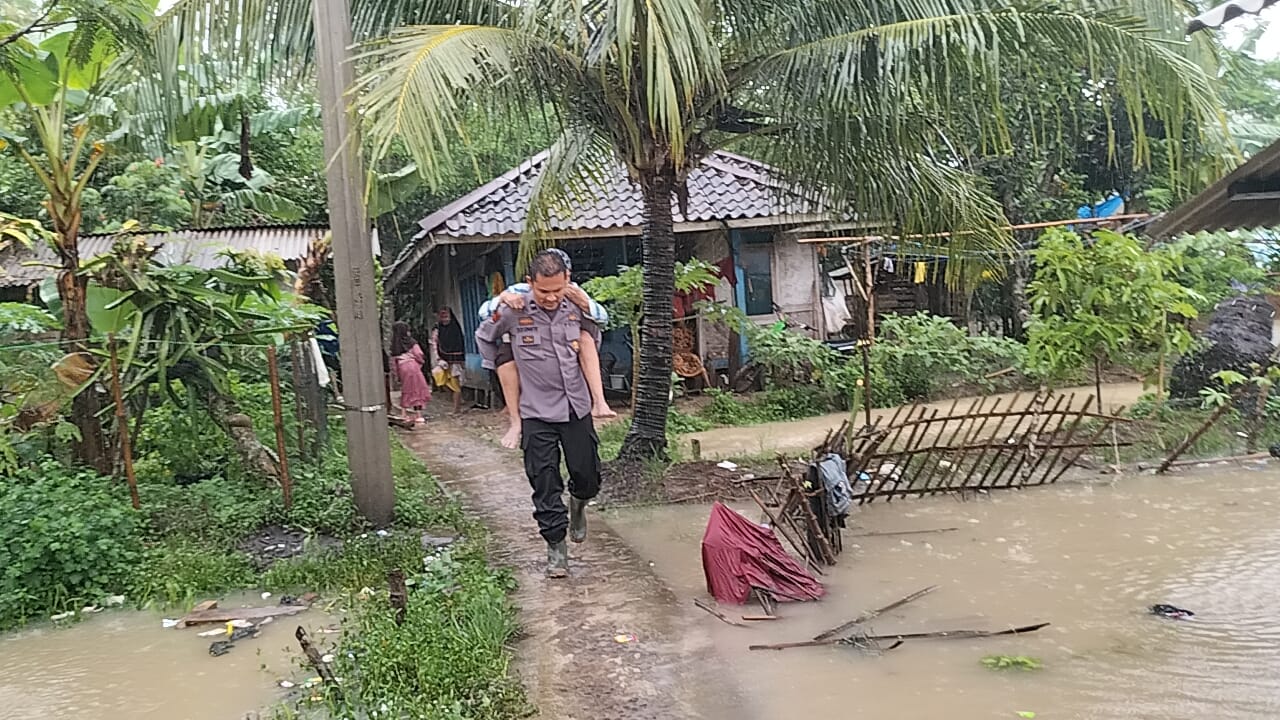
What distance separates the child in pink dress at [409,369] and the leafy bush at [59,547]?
662 centimetres

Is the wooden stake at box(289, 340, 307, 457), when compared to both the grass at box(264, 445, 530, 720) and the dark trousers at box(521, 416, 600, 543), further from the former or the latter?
the dark trousers at box(521, 416, 600, 543)

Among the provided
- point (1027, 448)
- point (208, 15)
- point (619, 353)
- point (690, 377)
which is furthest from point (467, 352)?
point (1027, 448)

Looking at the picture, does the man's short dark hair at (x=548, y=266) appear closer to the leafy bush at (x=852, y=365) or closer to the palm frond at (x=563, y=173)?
the palm frond at (x=563, y=173)

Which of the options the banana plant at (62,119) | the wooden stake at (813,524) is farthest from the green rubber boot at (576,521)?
the banana plant at (62,119)

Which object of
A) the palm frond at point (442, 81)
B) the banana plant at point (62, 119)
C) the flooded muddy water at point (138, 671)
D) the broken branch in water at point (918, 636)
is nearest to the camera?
the flooded muddy water at point (138, 671)

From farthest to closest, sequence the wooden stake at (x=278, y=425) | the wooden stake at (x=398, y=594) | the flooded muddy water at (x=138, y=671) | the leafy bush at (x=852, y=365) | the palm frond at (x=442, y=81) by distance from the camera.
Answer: the leafy bush at (x=852, y=365)
the wooden stake at (x=278, y=425)
the palm frond at (x=442, y=81)
the wooden stake at (x=398, y=594)
the flooded muddy water at (x=138, y=671)

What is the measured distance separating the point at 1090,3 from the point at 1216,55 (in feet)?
4.14

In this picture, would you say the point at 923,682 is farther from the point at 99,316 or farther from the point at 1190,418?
the point at 1190,418

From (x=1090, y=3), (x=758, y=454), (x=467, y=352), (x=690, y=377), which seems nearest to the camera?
(x=1090, y=3)

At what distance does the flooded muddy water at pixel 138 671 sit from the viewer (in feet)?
12.5

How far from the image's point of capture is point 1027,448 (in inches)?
268

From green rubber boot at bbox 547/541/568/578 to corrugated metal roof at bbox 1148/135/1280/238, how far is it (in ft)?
12.6

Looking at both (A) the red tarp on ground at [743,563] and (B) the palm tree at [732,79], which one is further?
(B) the palm tree at [732,79]

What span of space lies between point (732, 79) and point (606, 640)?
448 centimetres
